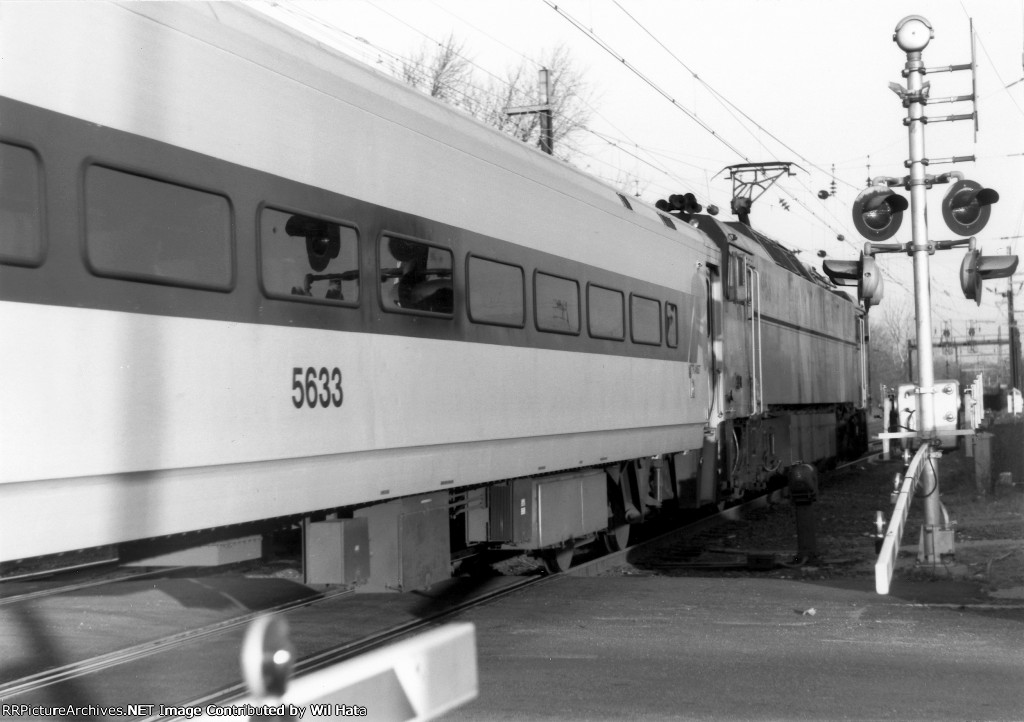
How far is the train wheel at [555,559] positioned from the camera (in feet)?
34.7

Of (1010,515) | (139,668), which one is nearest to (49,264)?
(139,668)

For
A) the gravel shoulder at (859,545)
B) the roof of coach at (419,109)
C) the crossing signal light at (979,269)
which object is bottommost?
the gravel shoulder at (859,545)

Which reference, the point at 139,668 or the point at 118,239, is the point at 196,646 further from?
the point at 118,239

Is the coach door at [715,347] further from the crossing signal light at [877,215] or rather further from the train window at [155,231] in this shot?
the train window at [155,231]

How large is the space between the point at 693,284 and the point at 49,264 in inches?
364

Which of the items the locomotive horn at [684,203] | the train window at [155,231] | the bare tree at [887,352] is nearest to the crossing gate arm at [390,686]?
the train window at [155,231]

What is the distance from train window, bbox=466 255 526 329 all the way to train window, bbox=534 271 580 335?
0.28 m

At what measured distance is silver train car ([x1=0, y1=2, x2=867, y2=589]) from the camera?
453 cm

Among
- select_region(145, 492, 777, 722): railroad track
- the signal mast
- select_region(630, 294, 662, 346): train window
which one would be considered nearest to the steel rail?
select_region(145, 492, 777, 722): railroad track

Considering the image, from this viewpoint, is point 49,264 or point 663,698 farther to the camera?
point 663,698

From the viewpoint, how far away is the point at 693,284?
12.9m

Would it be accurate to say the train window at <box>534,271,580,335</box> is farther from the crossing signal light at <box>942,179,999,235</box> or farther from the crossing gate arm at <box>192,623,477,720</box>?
the crossing gate arm at <box>192,623,477,720</box>

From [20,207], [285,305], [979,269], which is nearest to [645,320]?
[979,269]

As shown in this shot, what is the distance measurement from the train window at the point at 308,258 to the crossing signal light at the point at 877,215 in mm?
5306
